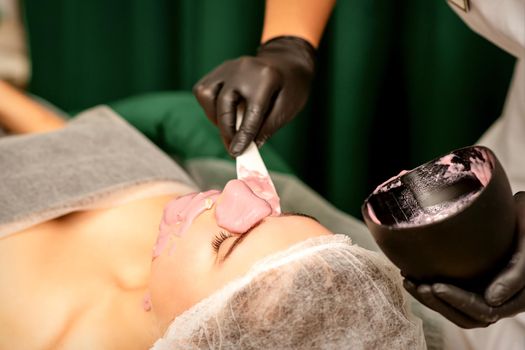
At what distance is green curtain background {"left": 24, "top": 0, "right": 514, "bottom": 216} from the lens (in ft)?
5.69

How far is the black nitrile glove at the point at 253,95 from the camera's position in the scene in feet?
3.78

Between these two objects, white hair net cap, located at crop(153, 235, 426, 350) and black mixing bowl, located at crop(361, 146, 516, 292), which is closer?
black mixing bowl, located at crop(361, 146, 516, 292)

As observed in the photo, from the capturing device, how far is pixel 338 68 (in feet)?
5.79

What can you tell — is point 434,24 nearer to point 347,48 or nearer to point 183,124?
point 347,48

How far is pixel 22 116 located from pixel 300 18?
2.89ft

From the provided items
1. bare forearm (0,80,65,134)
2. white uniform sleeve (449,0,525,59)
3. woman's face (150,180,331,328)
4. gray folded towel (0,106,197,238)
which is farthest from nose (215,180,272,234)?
bare forearm (0,80,65,134)

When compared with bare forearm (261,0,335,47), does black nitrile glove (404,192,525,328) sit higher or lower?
lower

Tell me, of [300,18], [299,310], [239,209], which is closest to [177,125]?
[300,18]

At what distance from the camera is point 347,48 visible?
173 cm

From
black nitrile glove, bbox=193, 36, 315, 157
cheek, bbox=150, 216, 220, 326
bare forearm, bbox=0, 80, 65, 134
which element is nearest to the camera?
cheek, bbox=150, 216, 220, 326

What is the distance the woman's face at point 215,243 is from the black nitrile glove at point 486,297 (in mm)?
258

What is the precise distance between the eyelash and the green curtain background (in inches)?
36.3

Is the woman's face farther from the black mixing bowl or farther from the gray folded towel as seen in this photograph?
the gray folded towel

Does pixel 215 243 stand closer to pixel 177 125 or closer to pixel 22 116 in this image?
pixel 177 125
